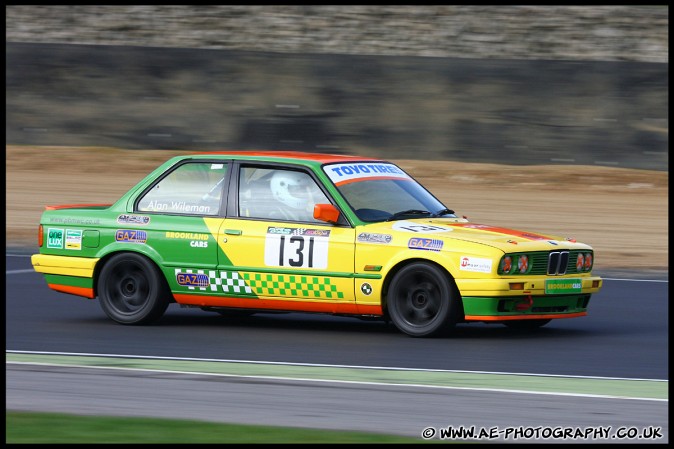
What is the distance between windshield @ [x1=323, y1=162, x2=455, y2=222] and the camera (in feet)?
36.9

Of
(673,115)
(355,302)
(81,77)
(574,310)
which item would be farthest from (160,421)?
(81,77)

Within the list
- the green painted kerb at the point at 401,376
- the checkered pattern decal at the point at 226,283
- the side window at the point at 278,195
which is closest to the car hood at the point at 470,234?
the side window at the point at 278,195

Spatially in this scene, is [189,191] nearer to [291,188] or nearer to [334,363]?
[291,188]

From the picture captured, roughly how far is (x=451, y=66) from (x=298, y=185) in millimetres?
22015

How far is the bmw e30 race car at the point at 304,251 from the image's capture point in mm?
10680

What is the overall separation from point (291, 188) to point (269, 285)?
2.74ft

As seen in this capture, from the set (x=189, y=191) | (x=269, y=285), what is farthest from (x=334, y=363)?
(x=189, y=191)

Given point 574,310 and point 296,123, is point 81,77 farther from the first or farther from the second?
point 574,310

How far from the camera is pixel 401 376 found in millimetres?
8914

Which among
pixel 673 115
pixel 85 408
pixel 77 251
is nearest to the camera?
pixel 85 408

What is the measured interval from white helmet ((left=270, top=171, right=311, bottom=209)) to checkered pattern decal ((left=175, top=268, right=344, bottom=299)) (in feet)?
2.07

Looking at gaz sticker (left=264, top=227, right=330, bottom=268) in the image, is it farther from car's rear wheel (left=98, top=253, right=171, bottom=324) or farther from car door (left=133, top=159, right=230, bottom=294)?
car's rear wheel (left=98, top=253, right=171, bottom=324)

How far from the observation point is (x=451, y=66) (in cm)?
3294

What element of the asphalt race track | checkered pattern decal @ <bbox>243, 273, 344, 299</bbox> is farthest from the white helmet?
the asphalt race track
